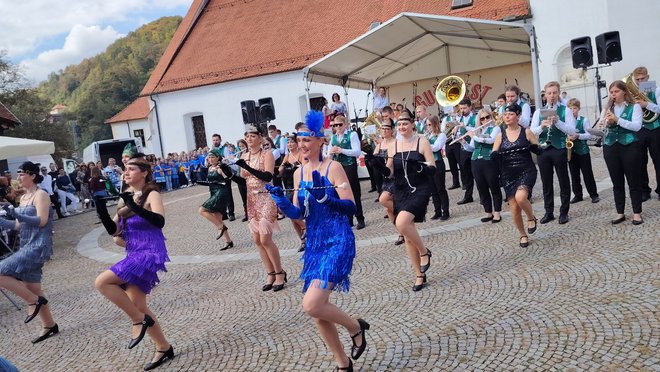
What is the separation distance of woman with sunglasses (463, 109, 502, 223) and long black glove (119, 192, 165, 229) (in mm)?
5141

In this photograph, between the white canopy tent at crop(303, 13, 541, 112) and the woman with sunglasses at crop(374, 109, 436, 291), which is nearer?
the woman with sunglasses at crop(374, 109, 436, 291)

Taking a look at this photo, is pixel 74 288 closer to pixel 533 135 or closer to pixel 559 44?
pixel 533 135

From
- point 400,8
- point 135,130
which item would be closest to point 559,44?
point 400,8

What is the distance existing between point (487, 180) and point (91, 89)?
8263 cm

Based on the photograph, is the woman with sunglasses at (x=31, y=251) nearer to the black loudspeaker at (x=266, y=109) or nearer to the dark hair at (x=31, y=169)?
the dark hair at (x=31, y=169)

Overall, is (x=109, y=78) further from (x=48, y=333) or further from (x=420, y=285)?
(x=420, y=285)

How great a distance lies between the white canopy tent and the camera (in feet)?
52.1

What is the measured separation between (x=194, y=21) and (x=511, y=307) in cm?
3606

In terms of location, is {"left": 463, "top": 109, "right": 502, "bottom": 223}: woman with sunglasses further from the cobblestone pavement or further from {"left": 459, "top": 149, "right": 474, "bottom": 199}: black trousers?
{"left": 459, "top": 149, "right": 474, "bottom": 199}: black trousers

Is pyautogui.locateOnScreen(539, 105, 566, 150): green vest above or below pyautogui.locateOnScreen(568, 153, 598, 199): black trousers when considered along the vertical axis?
above

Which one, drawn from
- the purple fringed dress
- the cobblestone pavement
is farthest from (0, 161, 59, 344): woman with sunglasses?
the purple fringed dress

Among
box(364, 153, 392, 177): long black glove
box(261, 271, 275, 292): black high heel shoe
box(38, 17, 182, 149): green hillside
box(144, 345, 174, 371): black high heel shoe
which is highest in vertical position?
box(38, 17, 182, 149): green hillside

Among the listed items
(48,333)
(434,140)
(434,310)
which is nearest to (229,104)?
(434,140)

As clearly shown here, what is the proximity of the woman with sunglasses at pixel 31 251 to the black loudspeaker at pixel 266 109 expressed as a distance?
8048 mm
